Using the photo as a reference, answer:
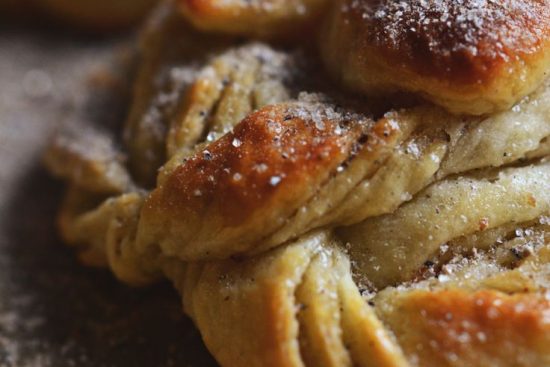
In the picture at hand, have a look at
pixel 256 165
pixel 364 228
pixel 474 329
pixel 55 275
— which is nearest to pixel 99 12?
pixel 55 275

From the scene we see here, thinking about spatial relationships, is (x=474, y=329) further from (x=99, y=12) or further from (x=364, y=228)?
(x=99, y=12)

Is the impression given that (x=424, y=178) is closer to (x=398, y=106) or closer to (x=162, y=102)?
(x=398, y=106)

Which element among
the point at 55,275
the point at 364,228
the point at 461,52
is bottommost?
the point at 55,275

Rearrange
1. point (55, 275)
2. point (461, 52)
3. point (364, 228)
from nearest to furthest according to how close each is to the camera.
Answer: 1. point (461, 52)
2. point (364, 228)
3. point (55, 275)

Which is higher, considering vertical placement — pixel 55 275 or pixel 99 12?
pixel 99 12

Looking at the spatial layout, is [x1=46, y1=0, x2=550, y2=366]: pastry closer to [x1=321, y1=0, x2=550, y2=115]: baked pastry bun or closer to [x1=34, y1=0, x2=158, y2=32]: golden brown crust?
[x1=321, y1=0, x2=550, y2=115]: baked pastry bun

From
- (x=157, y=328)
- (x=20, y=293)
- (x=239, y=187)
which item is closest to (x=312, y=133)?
(x=239, y=187)

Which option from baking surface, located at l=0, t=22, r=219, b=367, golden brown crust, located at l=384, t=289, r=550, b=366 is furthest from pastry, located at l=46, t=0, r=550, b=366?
baking surface, located at l=0, t=22, r=219, b=367
